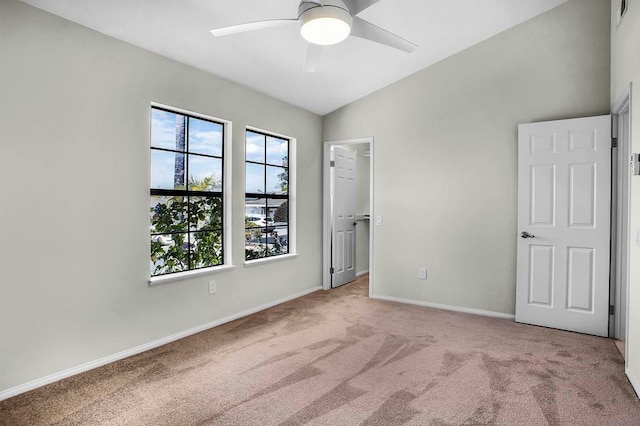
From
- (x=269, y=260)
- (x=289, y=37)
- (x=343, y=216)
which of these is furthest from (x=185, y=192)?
(x=343, y=216)

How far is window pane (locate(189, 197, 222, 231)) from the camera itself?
3.58m

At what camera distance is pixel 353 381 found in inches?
100

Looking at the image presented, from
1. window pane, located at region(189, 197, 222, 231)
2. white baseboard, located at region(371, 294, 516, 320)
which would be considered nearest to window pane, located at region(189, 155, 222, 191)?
window pane, located at region(189, 197, 222, 231)

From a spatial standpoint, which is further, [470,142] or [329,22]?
[470,142]

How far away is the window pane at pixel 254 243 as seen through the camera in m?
4.21

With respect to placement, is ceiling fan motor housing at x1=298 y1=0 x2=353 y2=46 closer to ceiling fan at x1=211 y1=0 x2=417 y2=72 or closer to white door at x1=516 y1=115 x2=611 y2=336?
ceiling fan at x1=211 y1=0 x2=417 y2=72

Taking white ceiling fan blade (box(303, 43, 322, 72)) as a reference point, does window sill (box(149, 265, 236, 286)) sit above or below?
below

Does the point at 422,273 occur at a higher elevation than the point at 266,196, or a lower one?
lower

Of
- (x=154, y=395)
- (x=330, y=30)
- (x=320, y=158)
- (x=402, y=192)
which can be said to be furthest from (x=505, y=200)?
(x=154, y=395)

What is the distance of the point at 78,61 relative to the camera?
2.63 meters

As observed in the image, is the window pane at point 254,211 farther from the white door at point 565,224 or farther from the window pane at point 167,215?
the white door at point 565,224

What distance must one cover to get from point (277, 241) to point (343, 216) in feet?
4.34

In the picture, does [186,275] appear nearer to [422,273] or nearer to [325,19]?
[325,19]

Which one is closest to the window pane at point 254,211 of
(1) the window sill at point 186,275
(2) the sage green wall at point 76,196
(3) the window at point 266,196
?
(3) the window at point 266,196
